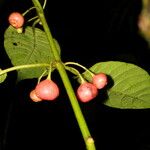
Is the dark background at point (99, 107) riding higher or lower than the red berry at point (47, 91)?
lower

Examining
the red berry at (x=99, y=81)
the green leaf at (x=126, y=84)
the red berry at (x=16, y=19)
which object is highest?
the red berry at (x=16, y=19)

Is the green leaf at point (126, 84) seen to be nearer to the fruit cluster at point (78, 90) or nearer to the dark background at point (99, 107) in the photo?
the fruit cluster at point (78, 90)

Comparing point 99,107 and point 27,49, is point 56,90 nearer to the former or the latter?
point 27,49

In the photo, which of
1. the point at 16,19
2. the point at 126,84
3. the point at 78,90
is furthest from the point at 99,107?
the point at 78,90

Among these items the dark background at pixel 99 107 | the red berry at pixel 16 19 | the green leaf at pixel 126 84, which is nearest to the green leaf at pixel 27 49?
the red berry at pixel 16 19

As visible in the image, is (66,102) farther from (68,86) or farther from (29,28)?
(68,86)

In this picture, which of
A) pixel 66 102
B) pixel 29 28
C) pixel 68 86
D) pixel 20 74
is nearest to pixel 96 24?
pixel 66 102

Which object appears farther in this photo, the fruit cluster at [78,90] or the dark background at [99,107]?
the dark background at [99,107]
